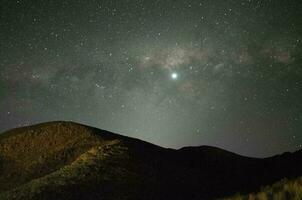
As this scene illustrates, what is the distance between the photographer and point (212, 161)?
112ft

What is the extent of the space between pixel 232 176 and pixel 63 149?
14.3 m

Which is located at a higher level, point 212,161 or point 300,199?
point 212,161

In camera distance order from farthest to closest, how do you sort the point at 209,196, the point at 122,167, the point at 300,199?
the point at 122,167, the point at 209,196, the point at 300,199

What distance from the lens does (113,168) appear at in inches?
1008

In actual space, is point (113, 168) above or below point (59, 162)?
below

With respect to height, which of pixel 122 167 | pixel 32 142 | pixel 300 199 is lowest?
pixel 300 199

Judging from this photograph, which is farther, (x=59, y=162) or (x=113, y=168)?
(x=59, y=162)

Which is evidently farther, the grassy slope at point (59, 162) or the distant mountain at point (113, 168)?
the grassy slope at point (59, 162)

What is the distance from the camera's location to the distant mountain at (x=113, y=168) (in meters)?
22.4

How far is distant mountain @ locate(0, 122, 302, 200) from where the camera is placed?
22391 millimetres

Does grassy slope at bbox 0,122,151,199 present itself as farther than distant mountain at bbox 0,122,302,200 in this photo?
Yes

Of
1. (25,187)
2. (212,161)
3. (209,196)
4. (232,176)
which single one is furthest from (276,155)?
(25,187)

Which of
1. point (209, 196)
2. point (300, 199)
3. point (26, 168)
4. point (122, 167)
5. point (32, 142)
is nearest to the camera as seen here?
point (300, 199)

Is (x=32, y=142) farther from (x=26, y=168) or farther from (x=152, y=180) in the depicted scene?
(x=152, y=180)
